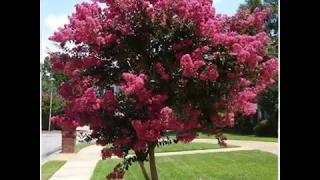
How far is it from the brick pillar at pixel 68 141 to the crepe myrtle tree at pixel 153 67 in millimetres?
84

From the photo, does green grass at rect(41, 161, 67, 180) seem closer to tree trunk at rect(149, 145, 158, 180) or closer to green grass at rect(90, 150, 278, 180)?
green grass at rect(90, 150, 278, 180)

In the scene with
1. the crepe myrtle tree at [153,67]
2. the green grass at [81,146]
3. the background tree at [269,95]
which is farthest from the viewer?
the background tree at [269,95]

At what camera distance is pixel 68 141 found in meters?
3.28

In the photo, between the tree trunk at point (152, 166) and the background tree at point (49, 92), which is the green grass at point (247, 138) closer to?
the tree trunk at point (152, 166)

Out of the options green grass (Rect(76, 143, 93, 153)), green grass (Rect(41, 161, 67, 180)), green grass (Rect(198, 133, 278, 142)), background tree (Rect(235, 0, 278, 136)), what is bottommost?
green grass (Rect(41, 161, 67, 180))

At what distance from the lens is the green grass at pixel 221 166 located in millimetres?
3395

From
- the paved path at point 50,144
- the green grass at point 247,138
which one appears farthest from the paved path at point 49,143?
the green grass at point 247,138

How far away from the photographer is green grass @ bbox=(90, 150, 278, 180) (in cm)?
339

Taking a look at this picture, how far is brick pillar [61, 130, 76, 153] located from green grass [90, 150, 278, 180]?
254 millimetres

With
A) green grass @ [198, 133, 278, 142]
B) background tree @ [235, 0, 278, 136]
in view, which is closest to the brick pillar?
green grass @ [198, 133, 278, 142]

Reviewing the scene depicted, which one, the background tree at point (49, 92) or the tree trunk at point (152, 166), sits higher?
the background tree at point (49, 92)
